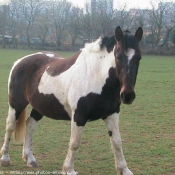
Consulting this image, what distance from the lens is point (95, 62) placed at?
413 centimetres

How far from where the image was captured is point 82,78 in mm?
4109

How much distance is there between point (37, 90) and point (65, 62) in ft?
1.90

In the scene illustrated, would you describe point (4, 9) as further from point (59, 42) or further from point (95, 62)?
point (95, 62)

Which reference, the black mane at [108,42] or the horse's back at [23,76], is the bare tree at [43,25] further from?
the black mane at [108,42]

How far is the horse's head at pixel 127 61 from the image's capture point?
139 inches

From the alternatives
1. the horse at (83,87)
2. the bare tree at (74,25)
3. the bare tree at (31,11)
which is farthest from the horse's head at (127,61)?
the bare tree at (31,11)

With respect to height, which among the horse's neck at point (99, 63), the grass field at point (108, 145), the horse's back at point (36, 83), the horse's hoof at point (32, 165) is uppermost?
the horse's neck at point (99, 63)

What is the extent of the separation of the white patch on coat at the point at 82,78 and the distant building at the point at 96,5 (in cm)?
5673

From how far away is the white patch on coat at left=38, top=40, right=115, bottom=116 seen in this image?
4012 millimetres

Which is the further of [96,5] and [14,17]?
[14,17]

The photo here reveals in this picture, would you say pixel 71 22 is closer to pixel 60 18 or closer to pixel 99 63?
pixel 60 18

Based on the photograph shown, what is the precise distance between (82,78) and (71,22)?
5639 cm

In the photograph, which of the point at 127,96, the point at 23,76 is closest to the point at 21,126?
the point at 23,76

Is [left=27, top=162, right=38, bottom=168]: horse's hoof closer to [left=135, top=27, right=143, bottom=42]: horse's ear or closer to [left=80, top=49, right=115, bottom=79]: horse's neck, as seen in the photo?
[left=80, top=49, right=115, bottom=79]: horse's neck
